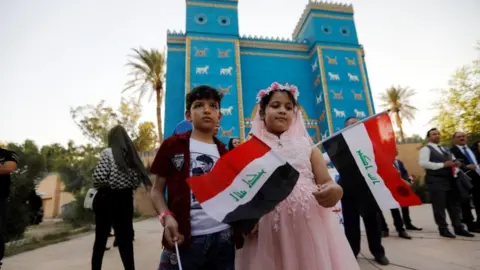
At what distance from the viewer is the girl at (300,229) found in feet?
4.32

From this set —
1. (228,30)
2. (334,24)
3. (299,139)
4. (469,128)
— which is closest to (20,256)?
(299,139)

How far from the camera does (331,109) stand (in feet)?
47.5

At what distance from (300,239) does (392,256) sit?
243 centimetres

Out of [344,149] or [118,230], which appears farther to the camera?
[118,230]

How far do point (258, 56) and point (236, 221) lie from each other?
1548 cm

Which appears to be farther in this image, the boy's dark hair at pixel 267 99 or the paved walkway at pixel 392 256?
the paved walkway at pixel 392 256

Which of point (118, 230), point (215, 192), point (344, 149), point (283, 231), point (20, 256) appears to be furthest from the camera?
point (20, 256)

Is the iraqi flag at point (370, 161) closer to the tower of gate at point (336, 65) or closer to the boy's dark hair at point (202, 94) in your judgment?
the boy's dark hair at point (202, 94)

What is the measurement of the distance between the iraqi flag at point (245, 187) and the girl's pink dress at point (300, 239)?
10.7 inches

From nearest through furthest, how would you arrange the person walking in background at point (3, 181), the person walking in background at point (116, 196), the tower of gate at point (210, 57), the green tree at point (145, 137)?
the person walking in background at point (116, 196) → the person walking in background at point (3, 181) → the tower of gate at point (210, 57) → the green tree at point (145, 137)

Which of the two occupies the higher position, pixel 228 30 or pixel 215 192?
pixel 228 30

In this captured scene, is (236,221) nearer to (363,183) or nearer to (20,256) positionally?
(363,183)

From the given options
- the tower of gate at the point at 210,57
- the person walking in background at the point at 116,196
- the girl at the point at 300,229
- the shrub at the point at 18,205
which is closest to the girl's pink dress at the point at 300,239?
the girl at the point at 300,229

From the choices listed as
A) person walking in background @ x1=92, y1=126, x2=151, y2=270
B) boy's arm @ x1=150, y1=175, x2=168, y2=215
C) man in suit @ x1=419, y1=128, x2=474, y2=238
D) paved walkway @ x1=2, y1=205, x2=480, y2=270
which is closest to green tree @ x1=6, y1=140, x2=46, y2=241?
paved walkway @ x1=2, y1=205, x2=480, y2=270
